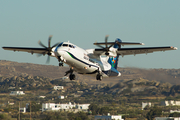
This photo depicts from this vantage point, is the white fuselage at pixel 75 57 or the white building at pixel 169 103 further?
the white building at pixel 169 103

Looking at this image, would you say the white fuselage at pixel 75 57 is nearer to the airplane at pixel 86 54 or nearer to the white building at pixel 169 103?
the airplane at pixel 86 54

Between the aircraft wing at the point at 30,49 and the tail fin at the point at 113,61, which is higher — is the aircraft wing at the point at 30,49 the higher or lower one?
the higher one

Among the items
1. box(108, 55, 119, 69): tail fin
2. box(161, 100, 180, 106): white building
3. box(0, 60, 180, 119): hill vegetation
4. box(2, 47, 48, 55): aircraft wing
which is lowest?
box(161, 100, 180, 106): white building

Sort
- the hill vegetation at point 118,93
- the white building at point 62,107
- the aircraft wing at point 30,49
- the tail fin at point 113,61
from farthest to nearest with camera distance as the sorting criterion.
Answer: the white building at point 62,107 → the hill vegetation at point 118,93 → the tail fin at point 113,61 → the aircraft wing at point 30,49

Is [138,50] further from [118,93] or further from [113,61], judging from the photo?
[118,93]

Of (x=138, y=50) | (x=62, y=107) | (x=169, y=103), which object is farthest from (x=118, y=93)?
(x=138, y=50)

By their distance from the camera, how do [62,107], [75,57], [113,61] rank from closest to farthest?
1. [75,57]
2. [113,61]
3. [62,107]

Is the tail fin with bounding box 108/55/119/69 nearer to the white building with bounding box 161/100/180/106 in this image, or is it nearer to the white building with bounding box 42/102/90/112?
the white building with bounding box 161/100/180/106

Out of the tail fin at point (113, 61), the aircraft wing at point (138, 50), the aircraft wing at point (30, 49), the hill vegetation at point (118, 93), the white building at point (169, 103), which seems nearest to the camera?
the aircraft wing at point (138, 50)

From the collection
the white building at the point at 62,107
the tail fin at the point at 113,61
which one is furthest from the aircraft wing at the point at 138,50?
the white building at the point at 62,107

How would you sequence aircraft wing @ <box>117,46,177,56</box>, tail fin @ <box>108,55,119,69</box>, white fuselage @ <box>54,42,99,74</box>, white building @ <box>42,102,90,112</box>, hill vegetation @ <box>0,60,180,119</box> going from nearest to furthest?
white fuselage @ <box>54,42,99,74</box>
aircraft wing @ <box>117,46,177,56</box>
tail fin @ <box>108,55,119,69</box>
hill vegetation @ <box>0,60,180,119</box>
white building @ <box>42,102,90,112</box>

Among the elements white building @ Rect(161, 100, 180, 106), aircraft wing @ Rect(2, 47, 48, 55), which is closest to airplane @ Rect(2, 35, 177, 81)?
aircraft wing @ Rect(2, 47, 48, 55)

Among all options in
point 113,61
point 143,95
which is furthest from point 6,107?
point 113,61

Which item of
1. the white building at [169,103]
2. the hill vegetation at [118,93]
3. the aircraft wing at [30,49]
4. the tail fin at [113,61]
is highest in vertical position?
the aircraft wing at [30,49]
